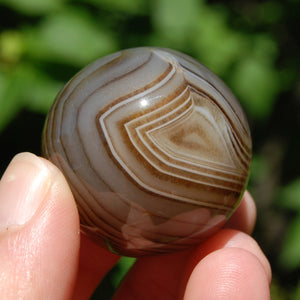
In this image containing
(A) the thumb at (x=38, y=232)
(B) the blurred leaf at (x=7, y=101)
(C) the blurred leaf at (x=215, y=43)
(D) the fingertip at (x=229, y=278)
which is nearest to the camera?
(A) the thumb at (x=38, y=232)

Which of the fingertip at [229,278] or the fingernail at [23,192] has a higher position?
the fingernail at [23,192]

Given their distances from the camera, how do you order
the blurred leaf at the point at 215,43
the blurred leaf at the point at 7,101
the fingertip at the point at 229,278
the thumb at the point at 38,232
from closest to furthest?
the thumb at the point at 38,232, the fingertip at the point at 229,278, the blurred leaf at the point at 7,101, the blurred leaf at the point at 215,43

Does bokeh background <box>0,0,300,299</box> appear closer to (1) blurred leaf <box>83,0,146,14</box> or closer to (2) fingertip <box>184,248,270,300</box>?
(1) blurred leaf <box>83,0,146,14</box>

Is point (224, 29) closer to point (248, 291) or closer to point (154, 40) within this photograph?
point (154, 40)

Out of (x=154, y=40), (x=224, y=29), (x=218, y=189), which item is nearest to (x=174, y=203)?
(x=218, y=189)

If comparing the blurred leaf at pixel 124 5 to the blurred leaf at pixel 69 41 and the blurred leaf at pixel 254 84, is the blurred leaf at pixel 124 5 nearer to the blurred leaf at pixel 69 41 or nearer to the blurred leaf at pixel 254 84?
the blurred leaf at pixel 69 41


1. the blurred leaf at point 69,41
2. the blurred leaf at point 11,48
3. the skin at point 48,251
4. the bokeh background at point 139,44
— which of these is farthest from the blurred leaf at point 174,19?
the skin at point 48,251
